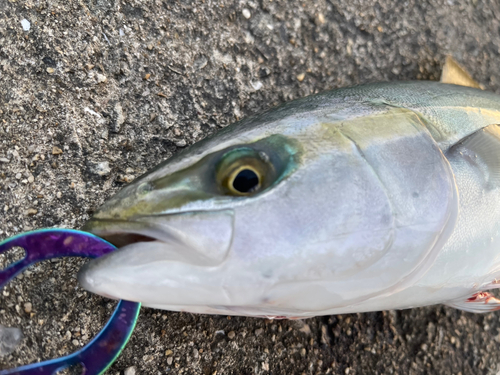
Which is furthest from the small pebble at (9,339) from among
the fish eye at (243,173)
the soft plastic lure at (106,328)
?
the fish eye at (243,173)

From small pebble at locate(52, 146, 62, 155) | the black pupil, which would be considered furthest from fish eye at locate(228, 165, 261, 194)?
small pebble at locate(52, 146, 62, 155)

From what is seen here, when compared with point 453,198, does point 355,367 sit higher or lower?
lower

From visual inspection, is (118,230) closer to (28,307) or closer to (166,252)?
(166,252)

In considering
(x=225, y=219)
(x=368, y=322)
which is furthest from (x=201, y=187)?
(x=368, y=322)

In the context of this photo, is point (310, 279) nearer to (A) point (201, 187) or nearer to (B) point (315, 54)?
(A) point (201, 187)

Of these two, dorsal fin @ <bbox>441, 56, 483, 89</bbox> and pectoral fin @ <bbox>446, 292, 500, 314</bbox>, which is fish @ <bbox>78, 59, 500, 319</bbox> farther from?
dorsal fin @ <bbox>441, 56, 483, 89</bbox>

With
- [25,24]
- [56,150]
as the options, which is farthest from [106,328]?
[25,24]
